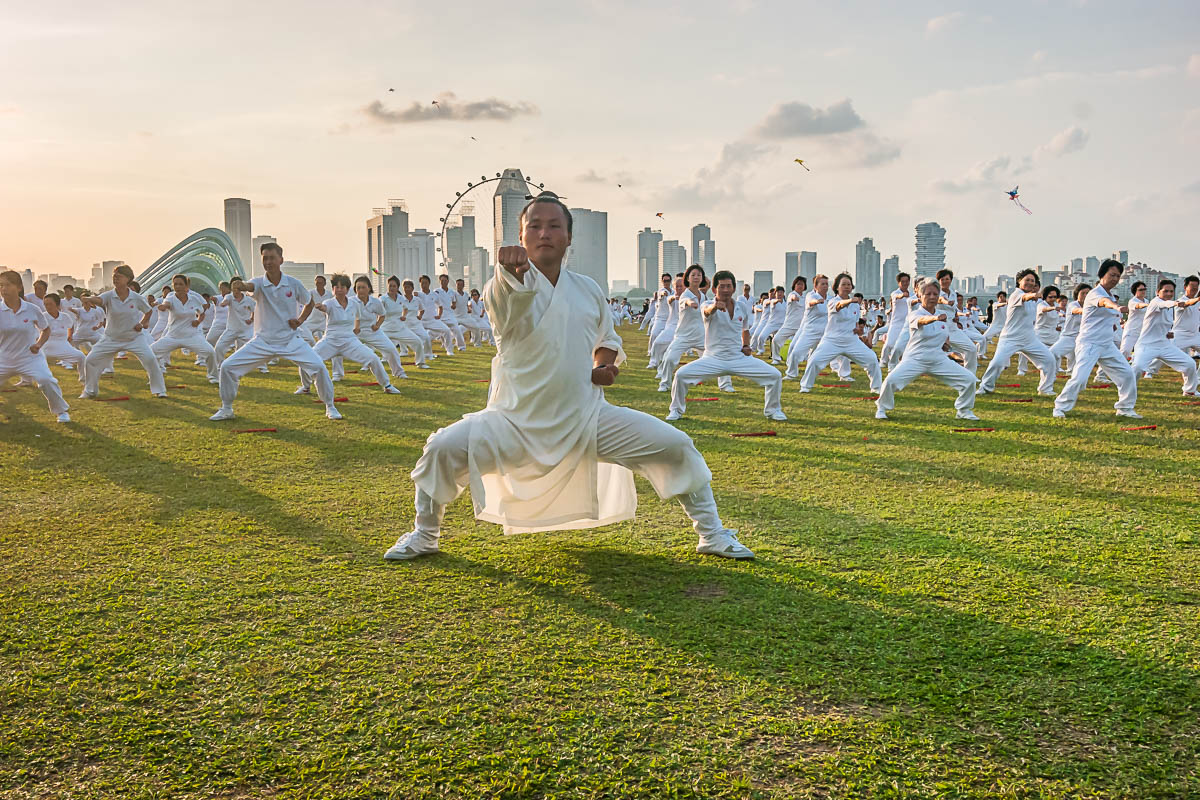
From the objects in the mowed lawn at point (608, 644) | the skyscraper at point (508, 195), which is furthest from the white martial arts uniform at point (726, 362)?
the skyscraper at point (508, 195)

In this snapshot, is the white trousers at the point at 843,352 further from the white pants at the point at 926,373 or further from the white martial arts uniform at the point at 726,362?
the white martial arts uniform at the point at 726,362

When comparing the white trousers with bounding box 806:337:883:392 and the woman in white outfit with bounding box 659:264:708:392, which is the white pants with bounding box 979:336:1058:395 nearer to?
the white trousers with bounding box 806:337:883:392

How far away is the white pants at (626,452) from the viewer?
441 cm

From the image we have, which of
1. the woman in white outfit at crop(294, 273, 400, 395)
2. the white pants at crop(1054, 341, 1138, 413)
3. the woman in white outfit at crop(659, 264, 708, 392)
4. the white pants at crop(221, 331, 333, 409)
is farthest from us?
the woman in white outfit at crop(294, 273, 400, 395)

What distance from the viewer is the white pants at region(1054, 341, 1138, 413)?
423 inches

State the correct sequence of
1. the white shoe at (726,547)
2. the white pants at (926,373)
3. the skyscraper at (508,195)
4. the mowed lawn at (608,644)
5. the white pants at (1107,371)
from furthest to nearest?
1. the skyscraper at (508,195)
2. the white pants at (1107,371)
3. the white pants at (926,373)
4. the white shoe at (726,547)
5. the mowed lawn at (608,644)

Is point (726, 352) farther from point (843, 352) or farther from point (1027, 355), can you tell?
point (1027, 355)

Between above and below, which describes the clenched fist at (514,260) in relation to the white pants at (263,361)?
above

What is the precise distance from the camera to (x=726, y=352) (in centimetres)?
1054

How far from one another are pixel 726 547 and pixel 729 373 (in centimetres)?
602

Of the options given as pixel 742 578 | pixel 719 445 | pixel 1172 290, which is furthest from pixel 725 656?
pixel 1172 290

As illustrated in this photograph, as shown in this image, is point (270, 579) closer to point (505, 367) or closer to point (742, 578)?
point (505, 367)

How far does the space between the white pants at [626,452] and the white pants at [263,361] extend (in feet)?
21.6

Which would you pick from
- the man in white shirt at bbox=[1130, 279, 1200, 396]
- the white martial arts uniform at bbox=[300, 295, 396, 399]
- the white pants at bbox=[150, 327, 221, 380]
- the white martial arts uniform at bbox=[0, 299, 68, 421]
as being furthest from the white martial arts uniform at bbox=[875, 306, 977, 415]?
the white pants at bbox=[150, 327, 221, 380]
